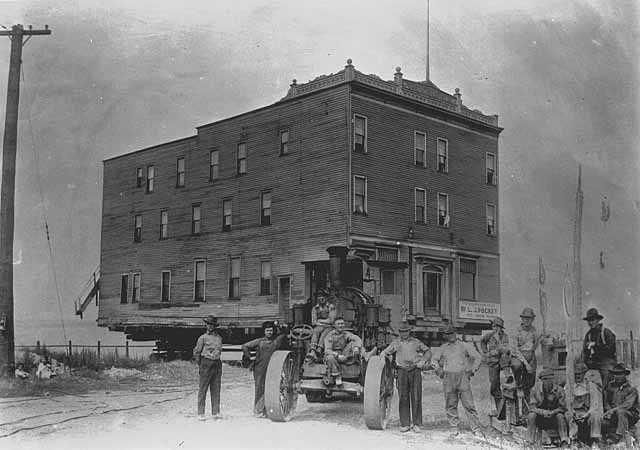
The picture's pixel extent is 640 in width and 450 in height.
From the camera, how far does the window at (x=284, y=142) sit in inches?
801

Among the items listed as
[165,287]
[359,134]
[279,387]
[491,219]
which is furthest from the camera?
[165,287]

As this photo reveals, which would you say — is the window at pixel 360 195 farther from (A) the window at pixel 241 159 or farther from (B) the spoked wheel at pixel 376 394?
(B) the spoked wheel at pixel 376 394

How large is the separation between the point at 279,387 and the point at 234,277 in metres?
10.7

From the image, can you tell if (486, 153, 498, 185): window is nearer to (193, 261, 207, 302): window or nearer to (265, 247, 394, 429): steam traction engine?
(265, 247, 394, 429): steam traction engine

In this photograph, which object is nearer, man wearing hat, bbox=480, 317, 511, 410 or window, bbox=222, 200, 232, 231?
man wearing hat, bbox=480, 317, 511, 410

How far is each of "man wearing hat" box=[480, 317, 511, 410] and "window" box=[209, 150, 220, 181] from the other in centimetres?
1251

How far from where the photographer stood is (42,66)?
623 inches

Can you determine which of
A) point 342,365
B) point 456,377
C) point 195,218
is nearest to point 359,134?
point 195,218

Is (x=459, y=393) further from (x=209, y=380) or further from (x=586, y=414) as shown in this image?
(x=209, y=380)

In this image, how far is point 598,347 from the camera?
35.3 feet

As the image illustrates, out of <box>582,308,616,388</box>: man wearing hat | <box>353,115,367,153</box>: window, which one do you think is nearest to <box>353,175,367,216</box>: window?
<box>353,115,367,153</box>: window

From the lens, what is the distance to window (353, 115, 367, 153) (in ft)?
64.7

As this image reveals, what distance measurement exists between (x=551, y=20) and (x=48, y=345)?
13.8 m

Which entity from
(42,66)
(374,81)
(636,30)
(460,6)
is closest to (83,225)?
(42,66)
